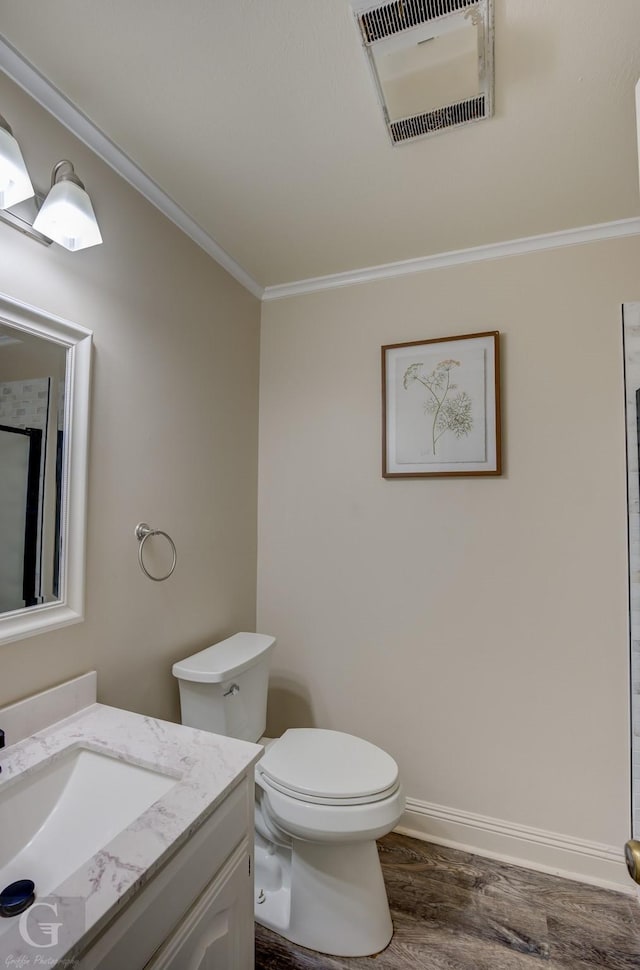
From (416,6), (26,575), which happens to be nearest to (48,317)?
(26,575)

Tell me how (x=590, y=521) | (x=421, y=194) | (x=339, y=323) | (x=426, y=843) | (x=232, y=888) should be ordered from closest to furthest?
(x=232, y=888) → (x=421, y=194) → (x=590, y=521) → (x=426, y=843) → (x=339, y=323)

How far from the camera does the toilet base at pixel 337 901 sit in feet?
4.48

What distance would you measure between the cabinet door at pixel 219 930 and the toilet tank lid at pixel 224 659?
521 mm

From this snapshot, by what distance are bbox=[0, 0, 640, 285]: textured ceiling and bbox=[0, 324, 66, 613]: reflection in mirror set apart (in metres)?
0.69

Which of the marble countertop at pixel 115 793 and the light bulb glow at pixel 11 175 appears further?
the light bulb glow at pixel 11 175

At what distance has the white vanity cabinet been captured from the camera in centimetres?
69

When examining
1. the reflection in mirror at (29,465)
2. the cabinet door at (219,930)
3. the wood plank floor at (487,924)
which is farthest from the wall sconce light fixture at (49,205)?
the wood plank floor at (487,924)

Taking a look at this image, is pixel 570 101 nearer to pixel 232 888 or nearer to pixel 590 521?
pixel 590 521

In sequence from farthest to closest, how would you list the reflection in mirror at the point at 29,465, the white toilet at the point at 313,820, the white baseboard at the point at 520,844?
the white baseboard at the point at 520,844, the white toilet at the point at 313,820, the reflection in mirror at the point at 29,465

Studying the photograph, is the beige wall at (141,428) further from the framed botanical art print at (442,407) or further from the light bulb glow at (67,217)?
the framed botanical art print at (442,407)

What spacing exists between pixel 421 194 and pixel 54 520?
1551 mm

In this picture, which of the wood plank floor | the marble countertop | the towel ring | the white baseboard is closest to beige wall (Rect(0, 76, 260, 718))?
the towel ring

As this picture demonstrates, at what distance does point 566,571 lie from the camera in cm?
174

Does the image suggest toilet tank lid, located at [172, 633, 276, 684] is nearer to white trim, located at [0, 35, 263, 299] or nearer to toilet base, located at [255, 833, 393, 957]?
toilet base, located at [255, 833, 393, 957]
